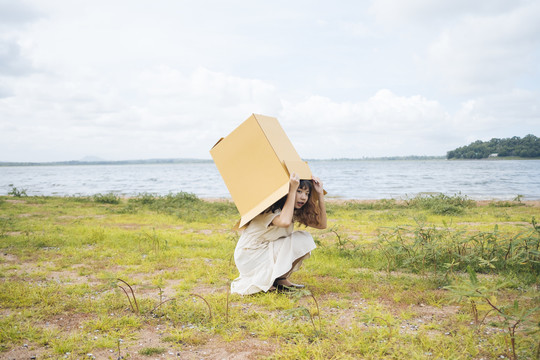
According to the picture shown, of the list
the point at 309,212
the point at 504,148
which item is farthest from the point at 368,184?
the point at 504,148

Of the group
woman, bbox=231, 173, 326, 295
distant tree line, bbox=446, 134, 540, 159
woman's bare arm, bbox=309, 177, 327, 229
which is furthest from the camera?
distant tree line, bbox=446, 134, 540, 159

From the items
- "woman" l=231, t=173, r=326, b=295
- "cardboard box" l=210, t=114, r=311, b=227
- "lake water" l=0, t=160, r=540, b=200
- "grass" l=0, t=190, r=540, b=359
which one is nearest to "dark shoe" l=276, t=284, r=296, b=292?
"woman" l=231, t=173, r=326, b=295

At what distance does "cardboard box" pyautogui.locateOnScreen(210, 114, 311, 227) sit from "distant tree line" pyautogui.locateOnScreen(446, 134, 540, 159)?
298 ft

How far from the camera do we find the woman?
13.3ft

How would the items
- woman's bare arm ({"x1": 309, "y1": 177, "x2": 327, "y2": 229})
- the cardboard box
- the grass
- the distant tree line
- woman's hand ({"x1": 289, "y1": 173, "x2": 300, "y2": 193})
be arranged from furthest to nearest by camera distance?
the distant tree line, woman's bare arm ({"x1": 309, "y1": 177, "x2": 327, "y2": 229}), the cardboard box, woman's hand ({"x1": 289, "y1": 173, "x2": 300, "y2": 193}), the grass

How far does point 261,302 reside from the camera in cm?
395

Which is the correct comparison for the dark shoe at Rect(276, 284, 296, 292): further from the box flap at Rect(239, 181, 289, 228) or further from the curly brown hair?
the box flap at Rect(239, 181, 289, 228)

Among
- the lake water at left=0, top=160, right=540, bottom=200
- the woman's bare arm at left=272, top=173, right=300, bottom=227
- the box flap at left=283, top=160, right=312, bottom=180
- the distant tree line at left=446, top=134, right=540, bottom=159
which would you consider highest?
the distant tree line at left=446, top=134, right=540, bottom=159

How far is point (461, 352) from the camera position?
9.03ft

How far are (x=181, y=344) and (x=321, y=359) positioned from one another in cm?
122

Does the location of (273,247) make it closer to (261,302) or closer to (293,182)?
(261,302)

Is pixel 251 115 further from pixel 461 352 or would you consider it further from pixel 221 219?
pixel 221 219

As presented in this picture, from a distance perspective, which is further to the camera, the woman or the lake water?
the lake water

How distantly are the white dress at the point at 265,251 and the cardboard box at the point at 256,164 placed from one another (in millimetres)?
311
